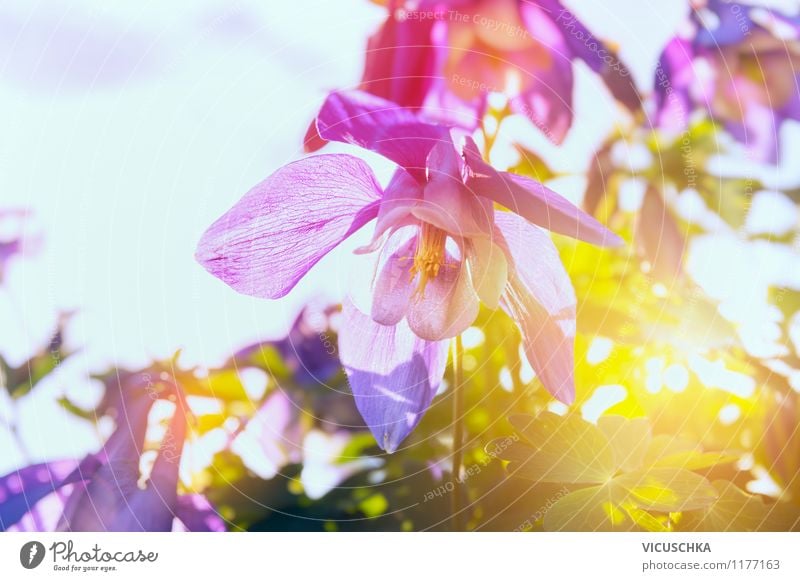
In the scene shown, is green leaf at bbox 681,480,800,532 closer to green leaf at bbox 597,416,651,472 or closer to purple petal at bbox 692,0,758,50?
green leaf at bbox 597,416,651,472

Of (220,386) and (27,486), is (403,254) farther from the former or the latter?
(27,486)

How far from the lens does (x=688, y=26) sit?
2.10 feet

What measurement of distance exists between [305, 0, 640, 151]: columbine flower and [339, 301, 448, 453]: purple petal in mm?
143

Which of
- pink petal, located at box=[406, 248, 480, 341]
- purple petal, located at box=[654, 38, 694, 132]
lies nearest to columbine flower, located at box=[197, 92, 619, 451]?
pink petal, located at box=[406, 248, 480, 341]

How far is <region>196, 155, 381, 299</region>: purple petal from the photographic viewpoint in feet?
1.86

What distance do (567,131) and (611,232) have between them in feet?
0.28

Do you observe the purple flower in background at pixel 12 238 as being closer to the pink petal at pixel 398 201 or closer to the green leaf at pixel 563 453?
the pink petal at pixel 398 201

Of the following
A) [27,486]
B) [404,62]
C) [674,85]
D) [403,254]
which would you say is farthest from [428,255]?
[27,486]

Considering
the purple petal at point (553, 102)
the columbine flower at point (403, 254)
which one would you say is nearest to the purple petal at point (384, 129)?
the columbine flower at point (403, 254)

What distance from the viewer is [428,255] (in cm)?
57

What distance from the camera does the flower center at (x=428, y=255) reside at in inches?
22.1

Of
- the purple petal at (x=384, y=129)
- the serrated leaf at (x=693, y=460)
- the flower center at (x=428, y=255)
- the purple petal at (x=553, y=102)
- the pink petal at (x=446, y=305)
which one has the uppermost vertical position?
the purple petal at (x=553, y=102)

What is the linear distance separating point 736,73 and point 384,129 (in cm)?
30
